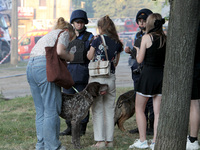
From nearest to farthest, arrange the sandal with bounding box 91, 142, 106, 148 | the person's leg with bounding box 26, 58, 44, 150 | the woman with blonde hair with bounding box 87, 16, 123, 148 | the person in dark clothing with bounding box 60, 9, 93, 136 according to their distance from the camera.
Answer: the person's leg with bounding box 26, 58, 44, 150
the woman with blonde hair with bounding box 87, 16, 123, 148
the sandal with bounding box 91, 142, 106, 148
the person in dark clothing with bounding box 60, 9, 93, 136

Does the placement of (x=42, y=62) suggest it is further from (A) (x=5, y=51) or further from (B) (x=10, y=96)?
(A) (x=5, y=51)

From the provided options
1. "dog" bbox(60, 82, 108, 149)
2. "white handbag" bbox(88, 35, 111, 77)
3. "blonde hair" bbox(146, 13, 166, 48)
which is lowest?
"dog" bbox(60, 82, 108, 149)

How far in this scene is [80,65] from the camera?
5.85 m

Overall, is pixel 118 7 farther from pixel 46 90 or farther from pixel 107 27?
pixel 46 90

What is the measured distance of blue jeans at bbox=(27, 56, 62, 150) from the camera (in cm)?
473

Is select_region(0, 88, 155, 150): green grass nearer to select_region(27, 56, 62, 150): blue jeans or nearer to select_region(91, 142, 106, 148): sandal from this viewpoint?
select_region(91, 142, 106, 148): sandal

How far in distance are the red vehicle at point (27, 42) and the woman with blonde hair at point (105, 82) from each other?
26132 millimetres

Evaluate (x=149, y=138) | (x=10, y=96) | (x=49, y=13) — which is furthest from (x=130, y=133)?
Answer: (x=49, y=13)

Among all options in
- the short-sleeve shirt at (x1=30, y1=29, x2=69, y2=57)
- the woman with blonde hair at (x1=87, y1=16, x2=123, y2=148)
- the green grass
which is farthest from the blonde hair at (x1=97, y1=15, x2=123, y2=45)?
the green grass

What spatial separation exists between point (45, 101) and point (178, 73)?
1670 mm

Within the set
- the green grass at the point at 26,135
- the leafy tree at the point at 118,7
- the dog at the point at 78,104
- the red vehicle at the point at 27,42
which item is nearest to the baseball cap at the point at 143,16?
the dog at the point at 78,104

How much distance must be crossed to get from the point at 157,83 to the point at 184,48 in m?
1.05

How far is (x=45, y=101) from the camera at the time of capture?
15.7 feet

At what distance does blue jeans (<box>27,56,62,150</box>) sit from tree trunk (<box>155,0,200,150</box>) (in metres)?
1.34
